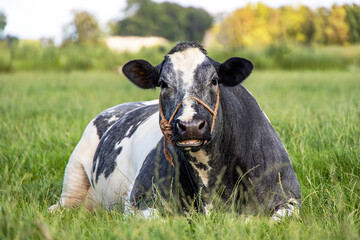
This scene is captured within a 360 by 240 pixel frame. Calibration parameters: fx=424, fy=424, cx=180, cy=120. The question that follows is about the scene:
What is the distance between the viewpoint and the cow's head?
2564 millimetres

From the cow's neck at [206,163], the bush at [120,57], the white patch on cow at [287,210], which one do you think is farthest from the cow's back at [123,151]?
the bush at [120,57]

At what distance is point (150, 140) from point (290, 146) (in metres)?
1.51

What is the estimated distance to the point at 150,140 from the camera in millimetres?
3604

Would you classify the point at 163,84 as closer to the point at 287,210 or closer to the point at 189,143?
the point at 189,143

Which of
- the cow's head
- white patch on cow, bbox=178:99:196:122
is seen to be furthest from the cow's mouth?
white patch on cow, bbox=178:99:196:122

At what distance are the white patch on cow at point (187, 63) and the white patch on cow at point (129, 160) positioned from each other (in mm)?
749

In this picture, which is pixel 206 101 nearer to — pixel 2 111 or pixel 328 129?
pixel 328 129

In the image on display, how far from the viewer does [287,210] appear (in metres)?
2.71

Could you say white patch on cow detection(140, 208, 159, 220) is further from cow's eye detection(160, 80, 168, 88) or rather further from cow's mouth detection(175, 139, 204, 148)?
cow's eye detection(160, 80, 168, 88)

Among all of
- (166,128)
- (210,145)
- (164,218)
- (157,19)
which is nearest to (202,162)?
(210,145)

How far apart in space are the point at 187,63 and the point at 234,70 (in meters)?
0.34

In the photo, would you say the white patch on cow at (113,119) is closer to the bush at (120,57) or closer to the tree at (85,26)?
the bush at (120,57)

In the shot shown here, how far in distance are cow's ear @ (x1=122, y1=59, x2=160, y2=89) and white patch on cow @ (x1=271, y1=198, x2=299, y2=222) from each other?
1285 mm

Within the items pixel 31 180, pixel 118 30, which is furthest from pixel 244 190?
pixel 118 30
